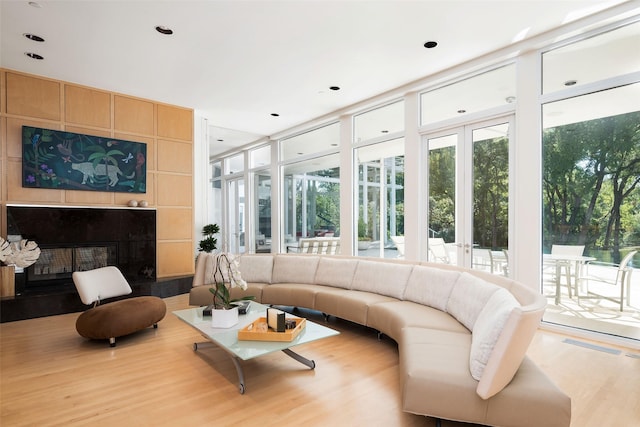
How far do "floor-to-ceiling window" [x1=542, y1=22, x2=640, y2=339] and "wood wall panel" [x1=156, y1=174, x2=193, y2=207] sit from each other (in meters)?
5.58

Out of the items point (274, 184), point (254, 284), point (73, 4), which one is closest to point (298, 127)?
point (274, 184)

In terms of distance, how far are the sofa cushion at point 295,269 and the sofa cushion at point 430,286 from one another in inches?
58.5

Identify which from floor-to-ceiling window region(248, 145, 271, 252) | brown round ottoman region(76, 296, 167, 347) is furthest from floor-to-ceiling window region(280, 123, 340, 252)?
brown round ottoman region(76, 296, 167, 347)

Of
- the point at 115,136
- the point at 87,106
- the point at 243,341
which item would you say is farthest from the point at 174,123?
the point at 243,341

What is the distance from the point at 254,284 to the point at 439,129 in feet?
11.1

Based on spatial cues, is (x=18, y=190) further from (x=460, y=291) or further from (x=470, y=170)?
(x=470, y=170)

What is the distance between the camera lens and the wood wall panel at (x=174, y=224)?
640cm

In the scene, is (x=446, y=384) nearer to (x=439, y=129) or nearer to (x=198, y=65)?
(x=439, y=129)

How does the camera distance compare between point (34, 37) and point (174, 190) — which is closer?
point (34, 37)

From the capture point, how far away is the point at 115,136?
588 centimetres

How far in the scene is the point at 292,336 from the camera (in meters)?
2.84

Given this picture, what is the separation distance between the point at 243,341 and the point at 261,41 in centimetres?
328

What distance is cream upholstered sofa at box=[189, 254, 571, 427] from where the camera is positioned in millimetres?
1942

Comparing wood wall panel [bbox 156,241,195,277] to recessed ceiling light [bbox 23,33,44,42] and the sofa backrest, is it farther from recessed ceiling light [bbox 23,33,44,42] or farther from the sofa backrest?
recessed ceiling light [bbox 23,33,44,42]
